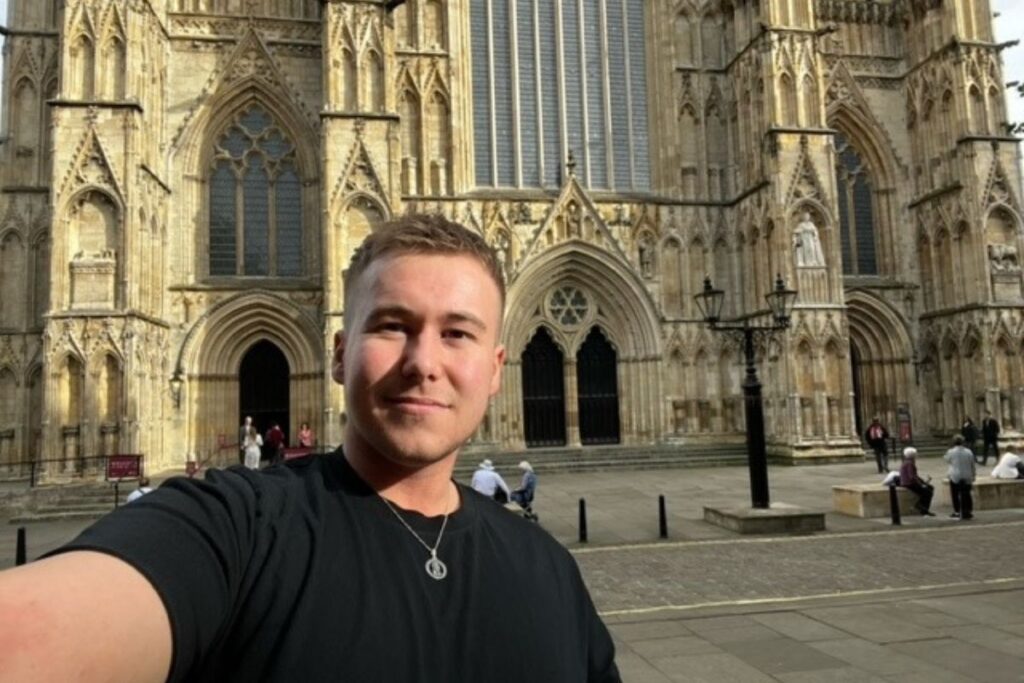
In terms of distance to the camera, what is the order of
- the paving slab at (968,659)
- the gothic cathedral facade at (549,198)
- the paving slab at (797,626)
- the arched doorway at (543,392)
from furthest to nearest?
the arched doorway at (543,392), the gothic cathedral facade at (549,198), the paving slab at (797,626), the paving slab at (968,659)

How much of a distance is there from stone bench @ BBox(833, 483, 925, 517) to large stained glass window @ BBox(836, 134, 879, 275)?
1555 cm

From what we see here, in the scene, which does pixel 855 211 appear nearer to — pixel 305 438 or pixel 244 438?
pixel 305 438

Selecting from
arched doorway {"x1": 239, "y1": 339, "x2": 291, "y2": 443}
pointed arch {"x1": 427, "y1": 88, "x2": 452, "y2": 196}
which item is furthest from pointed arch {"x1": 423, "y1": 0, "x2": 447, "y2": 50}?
arched doorway {"x1": 239, "y1": 339, "x2": 291, "y2": 443}

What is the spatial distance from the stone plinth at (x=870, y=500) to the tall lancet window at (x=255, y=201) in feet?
54.6

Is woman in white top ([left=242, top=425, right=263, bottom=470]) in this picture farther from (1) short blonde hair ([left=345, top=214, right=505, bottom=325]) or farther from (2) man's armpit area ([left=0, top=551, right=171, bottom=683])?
(2) man's armpit area ([left=0, top=551, right=171, bottom=683])

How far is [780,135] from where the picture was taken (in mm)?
21828

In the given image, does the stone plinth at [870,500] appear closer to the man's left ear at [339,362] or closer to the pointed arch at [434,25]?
the man's left ear at [339,362]

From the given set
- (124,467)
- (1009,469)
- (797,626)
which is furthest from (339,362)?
(124,467)

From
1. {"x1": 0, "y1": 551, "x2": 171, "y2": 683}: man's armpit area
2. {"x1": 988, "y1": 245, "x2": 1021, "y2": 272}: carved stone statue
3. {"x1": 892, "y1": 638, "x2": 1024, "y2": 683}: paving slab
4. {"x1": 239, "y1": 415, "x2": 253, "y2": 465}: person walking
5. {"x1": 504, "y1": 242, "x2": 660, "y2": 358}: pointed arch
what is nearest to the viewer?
{"x1": 0, "y1": 551, "x2": 171, "y2": 683}: man's armpit area

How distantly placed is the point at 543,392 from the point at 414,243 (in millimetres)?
22259

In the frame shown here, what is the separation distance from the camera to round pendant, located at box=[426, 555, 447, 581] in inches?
48.6

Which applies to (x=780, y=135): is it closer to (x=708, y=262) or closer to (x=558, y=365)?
(x=708, y=262)

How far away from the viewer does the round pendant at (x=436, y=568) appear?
4.05 ft

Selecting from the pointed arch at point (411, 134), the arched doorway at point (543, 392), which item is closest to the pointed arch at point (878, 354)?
the arched doorway at point (543, 392)
